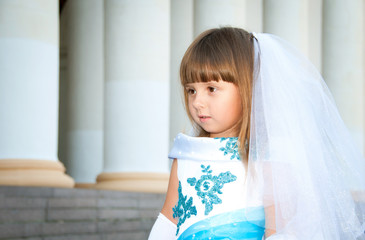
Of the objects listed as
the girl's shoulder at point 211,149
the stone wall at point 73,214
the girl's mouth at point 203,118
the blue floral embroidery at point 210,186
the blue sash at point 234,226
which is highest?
the girl's mouth at point 203,118

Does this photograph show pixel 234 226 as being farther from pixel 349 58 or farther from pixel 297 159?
pixel 349 58

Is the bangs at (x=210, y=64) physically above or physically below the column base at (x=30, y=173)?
above

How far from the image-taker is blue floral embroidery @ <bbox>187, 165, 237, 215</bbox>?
7379 mm

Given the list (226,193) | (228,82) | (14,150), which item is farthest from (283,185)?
(14,150)

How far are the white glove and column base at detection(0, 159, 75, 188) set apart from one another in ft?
→ 48.5

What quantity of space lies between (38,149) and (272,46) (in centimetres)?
1672

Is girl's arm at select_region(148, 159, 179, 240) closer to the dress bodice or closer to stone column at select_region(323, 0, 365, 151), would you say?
the dress bodice

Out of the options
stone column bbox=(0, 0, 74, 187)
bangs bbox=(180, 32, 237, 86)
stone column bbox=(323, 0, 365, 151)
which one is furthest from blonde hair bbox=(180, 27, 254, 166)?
stone column bbox=(323, 0, 365, 151)

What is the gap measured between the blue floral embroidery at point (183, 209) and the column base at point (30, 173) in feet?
49.5

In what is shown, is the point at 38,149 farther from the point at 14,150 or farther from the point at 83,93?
the point at 83,93

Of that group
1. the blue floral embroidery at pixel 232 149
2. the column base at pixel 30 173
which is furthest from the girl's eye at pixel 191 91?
the column base at pixel 30 173

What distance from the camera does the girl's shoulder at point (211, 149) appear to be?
7.47 m

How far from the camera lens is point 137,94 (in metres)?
28.2

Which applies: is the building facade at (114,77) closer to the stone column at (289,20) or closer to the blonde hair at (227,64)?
the stone column at (289,20)
